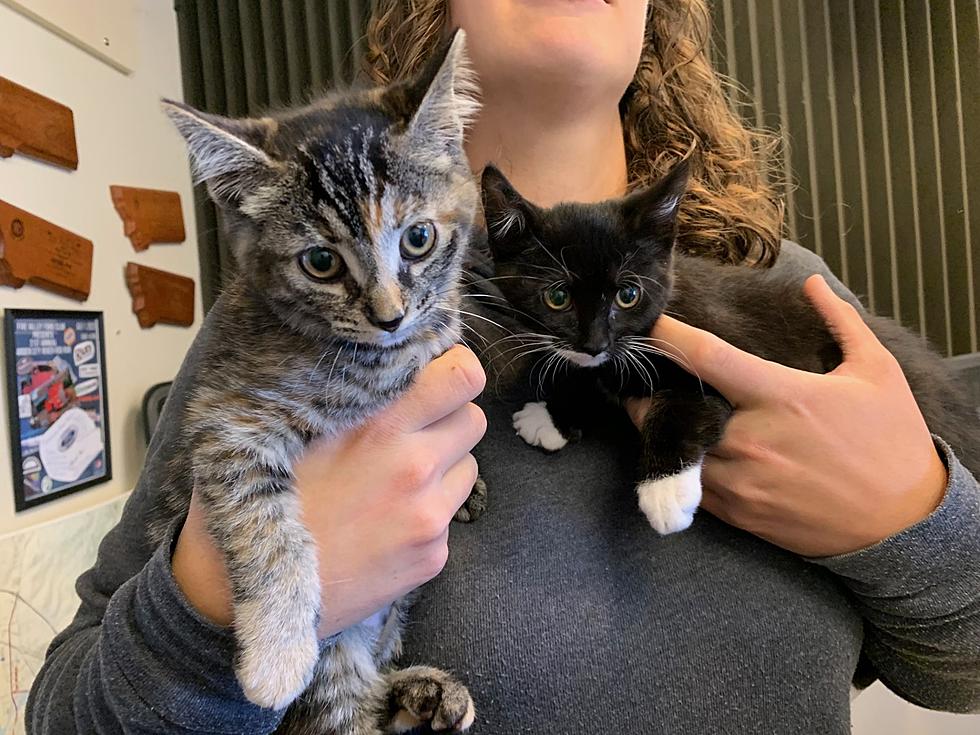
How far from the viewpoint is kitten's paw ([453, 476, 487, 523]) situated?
943mm

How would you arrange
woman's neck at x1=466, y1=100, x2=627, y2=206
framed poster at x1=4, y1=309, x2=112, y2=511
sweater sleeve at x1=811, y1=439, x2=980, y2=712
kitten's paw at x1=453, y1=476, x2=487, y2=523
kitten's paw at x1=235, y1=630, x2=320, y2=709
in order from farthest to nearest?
framed poster at x1=4, y1=309, x2=112, y2=511 → woman's neck at x1=466, y1=100, x2=627, y2=206 → kitten's paw at x1=453, y1=476, x2=487, y2=523 → sweater sleeve at x1=811, y1=439, x2=980, y2=712 → kitten's paw at x1=235, y1=630, x2=320, y2=709

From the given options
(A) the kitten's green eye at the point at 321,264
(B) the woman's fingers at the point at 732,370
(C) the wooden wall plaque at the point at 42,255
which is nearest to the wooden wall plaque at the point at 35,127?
(C) the wooden wall plaque at the point at 42,255

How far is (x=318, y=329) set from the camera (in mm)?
887

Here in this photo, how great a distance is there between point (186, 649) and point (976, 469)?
46.2 inches

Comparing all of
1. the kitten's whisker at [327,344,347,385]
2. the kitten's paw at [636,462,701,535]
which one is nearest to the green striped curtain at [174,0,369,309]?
the kitten's whisker at [327,344,347,385]

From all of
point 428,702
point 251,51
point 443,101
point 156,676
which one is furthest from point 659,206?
point 251,51

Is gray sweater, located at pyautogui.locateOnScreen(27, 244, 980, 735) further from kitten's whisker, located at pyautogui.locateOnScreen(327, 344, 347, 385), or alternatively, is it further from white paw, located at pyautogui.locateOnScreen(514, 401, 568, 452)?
kitten's whisker, located at pyautogui.locateOnScreen(327, 344, 347, 385)

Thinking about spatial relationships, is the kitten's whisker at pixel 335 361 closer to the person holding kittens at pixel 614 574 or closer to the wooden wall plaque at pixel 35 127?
the person holding kittens at pixel 614 574

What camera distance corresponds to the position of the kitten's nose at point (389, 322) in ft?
2.73

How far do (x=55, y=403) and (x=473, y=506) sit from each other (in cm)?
142

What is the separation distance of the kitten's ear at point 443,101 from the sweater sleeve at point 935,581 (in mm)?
724

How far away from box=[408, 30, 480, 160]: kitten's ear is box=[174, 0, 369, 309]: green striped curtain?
2.01 meters

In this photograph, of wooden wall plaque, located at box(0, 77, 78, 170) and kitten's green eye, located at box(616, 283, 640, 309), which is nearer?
kitten's green eye, located at box(616, 283, 640, 309)

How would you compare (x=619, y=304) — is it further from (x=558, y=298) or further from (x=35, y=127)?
(x=35, y=127)
